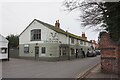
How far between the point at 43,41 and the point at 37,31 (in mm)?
2521

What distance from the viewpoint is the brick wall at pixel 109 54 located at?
57.0 feet

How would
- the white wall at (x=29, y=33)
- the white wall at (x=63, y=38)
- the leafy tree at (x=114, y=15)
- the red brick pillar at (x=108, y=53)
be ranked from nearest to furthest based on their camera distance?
the leafy tree at (x=114, y=15), the red brick pillar at (x=108, y=53), the white wall at (x=29, y=33), the white wall at (x=63, y=38)

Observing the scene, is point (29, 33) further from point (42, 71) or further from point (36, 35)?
point (42, 71)

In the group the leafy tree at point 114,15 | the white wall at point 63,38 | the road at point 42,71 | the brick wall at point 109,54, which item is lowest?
the road at point 42,71

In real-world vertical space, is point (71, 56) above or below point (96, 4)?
below

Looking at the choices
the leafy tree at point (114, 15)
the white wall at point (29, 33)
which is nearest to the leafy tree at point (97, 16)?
the leafy tree at point (114, 15)

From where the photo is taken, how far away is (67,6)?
18.7 meters

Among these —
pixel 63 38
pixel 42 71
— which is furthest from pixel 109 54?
pixel 63 38

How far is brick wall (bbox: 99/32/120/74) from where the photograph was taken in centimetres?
1736

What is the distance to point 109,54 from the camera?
18203 millimetres

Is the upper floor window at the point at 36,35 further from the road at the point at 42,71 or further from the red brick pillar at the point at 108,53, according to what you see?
the red brick pillar at the point at 108,53

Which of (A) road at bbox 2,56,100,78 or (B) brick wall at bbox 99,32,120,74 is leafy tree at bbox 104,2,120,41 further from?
(A) road at bbox 2,56,100,78

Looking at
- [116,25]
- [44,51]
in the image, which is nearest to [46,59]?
[44,51]

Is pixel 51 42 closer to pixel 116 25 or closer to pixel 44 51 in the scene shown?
pixel 44 51
